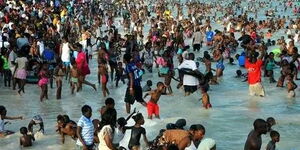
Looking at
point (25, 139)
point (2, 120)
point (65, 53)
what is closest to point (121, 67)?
point (65, 53)

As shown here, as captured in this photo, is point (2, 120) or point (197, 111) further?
point (197, 111)

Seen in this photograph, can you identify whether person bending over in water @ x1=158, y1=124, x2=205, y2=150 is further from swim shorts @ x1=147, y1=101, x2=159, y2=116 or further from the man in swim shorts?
the man in swim shorts

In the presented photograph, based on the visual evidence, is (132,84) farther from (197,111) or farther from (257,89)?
(257,89)

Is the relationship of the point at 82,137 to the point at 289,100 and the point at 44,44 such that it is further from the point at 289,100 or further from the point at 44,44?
the point at 44,44

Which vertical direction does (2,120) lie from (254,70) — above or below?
below

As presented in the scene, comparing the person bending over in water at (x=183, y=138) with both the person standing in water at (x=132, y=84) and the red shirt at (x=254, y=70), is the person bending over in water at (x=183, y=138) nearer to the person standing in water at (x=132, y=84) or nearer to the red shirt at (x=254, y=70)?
the person standing in water at (x=132, y=84)

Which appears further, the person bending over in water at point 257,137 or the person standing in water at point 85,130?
the person standing in water at point 85,130

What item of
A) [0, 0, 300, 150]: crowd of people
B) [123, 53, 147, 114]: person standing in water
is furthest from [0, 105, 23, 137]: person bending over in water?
[123, 53, 147, 114]: person standing in water

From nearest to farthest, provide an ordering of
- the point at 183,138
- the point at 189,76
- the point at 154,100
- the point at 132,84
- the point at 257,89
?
1. the point at 183,138
2. the point at 154,100
3. the point at 132,84
4. the point at 189,76
5. the point at 257,89

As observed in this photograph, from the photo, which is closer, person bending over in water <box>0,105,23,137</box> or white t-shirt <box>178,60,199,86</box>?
person bending over in water <box>0,105,23,137</box>

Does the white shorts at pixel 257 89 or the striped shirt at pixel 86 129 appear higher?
the white shorts at pixel 257 89

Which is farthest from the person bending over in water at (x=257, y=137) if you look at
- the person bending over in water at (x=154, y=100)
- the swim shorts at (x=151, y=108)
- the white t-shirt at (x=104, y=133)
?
the swim shorts at (x=151, y=108)

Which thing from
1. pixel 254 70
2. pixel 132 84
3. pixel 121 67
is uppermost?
pixel 121 67

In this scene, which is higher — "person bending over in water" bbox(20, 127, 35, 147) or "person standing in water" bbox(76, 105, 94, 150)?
"person standing in water" bbox(76, 105, 94, 150)
